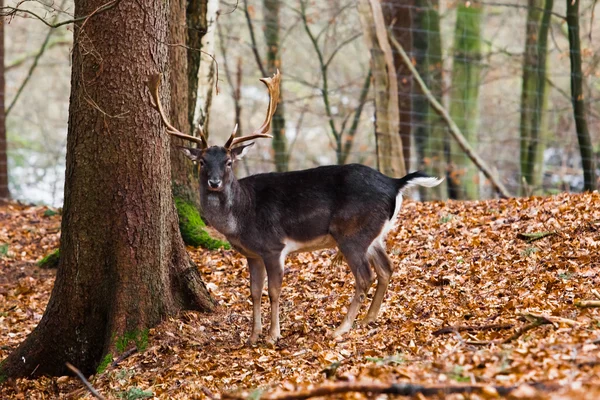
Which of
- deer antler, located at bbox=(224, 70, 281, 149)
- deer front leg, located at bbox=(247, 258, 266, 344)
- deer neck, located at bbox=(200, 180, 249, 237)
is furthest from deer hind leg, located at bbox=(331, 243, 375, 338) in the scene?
deer antler, located at bbox=(224, 70, 281, 149)

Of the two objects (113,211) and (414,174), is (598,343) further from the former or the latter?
(113,211)

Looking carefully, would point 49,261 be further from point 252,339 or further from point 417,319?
point 417,319

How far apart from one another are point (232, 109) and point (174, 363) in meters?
19.7

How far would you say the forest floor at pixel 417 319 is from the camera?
16.2 ft

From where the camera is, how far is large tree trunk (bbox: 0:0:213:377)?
7363mm

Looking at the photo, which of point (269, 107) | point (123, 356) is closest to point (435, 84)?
point (269, 107)

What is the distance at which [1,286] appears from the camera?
33.3 ft

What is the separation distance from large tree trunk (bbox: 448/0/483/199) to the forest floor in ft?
23.6

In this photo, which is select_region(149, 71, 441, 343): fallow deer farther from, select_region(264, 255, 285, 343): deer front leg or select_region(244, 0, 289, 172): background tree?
select_region(244, 0, 289, 172): background tree

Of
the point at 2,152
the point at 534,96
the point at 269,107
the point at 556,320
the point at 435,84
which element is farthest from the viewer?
the point at 435,84

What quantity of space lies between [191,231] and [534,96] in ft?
32.1

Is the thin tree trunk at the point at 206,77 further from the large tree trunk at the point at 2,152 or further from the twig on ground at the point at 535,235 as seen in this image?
the large tree trunk at the point at 2,152

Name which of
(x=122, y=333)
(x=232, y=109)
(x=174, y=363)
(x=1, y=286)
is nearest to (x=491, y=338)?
(x=174, y=363)

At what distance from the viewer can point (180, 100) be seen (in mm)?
10203
